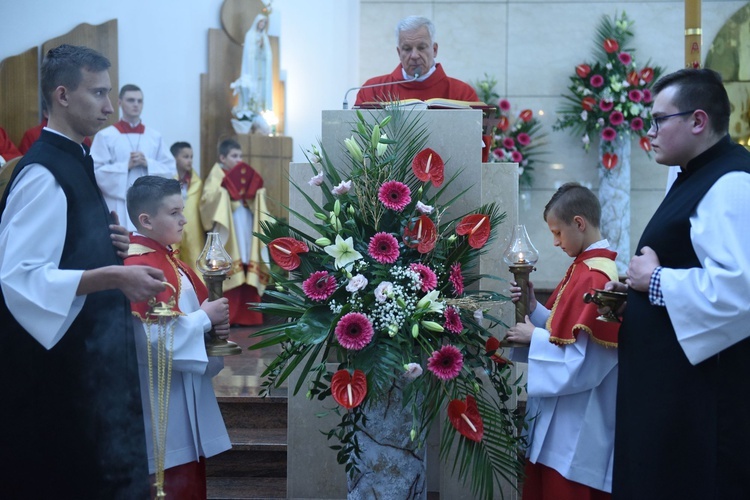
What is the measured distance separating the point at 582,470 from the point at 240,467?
6.64 feet

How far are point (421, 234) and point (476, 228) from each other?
0.21m

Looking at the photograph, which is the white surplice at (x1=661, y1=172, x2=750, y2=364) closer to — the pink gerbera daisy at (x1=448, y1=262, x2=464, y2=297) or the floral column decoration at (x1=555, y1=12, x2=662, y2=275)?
the pink gerbera daisy at (x1=448, y1=262, x2=464, y2=297)

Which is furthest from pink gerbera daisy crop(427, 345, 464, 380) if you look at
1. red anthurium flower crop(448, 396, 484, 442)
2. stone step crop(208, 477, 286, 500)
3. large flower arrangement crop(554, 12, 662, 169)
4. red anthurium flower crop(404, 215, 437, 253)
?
large flower arrangement crop(554, 12, 662, 169)

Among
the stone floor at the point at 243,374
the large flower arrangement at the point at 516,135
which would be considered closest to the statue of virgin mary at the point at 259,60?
the large flower arrangement at the point at 516,135

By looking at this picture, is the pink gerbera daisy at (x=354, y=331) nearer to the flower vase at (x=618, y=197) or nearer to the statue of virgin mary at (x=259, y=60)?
the flower vase at (x=618, y=197)

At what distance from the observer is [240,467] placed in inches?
187

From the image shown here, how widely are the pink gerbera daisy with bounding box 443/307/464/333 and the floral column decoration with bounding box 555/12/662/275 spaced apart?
594cm

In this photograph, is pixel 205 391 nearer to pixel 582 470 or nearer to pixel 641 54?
pixel 582 470

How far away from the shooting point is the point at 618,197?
9102 mm

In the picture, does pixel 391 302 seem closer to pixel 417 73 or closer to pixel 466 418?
pixel 466 418

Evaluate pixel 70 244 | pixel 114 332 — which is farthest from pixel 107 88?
pixel 114 332

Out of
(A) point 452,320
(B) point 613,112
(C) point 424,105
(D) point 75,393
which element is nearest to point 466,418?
(A) point 452,320

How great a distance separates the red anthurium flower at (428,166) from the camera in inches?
130

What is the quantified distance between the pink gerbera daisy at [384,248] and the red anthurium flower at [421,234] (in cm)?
6
